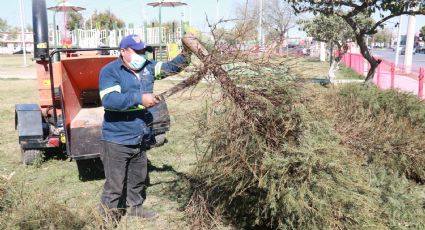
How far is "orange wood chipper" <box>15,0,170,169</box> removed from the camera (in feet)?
17.1

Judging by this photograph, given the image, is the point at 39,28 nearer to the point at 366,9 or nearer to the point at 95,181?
the point at 95,181

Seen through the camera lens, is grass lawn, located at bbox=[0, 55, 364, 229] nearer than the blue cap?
Yes

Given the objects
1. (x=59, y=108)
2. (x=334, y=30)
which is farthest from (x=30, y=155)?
(x=334, y=30)

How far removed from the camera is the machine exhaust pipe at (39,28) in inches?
226

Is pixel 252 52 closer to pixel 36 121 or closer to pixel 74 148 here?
pixel 74 148

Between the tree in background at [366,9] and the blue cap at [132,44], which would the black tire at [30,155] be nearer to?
the blue cap at [132,44]

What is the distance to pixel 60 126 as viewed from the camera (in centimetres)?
559

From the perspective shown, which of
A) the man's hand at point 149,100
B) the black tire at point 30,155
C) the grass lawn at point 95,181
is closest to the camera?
the grass lawn at point 95,181

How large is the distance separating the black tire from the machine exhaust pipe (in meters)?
1.19

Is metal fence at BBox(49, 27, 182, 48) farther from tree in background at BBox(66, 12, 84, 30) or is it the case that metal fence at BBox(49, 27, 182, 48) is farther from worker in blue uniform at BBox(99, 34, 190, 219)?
worker in blue uniform at BBox(99, 34, 190, 219)

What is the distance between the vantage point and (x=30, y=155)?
225 inches

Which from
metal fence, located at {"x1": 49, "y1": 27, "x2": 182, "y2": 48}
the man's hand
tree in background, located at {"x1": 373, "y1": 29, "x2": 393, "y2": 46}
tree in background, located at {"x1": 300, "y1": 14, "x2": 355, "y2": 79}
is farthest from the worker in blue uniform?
tree in background, located at {"x1": 373, "y1": 29, "x2": 393, "y2": 46}

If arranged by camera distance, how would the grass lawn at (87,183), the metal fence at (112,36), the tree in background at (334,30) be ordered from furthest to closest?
the metal fence at (112,36) < the tree in background at (334,30) < the grass lawn at (87,183)

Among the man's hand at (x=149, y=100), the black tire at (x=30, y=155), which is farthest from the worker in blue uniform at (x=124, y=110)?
the black tire at (x=30, y=155)
